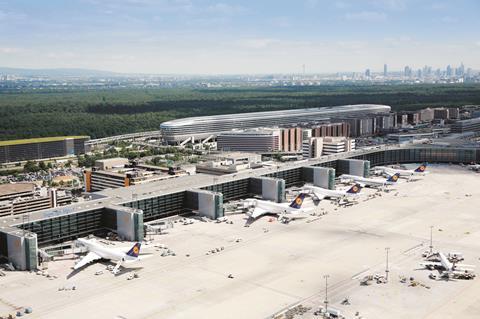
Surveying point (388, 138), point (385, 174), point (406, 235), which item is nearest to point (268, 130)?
point (388, 138)

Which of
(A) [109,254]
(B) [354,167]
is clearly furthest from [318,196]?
(A) [109,254]

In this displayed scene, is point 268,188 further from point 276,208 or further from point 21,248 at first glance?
point 21,248

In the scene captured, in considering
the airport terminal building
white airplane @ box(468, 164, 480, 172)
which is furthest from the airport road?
the airport terminal building

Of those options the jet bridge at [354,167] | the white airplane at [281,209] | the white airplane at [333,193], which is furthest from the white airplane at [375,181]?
the white airplane at [281,209]

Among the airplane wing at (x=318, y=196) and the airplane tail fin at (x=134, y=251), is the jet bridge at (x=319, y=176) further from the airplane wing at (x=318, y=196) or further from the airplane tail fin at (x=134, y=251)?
the airplane tail fin at (x=134, y=251)

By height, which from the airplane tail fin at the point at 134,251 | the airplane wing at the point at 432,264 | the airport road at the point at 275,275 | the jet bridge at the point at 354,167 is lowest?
the airport road at the point at 275,275

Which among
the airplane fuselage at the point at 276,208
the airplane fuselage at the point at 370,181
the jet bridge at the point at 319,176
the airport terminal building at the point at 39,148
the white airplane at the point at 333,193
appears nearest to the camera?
the airplane fuselage at the point at 276,208

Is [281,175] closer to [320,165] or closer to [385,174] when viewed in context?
[320,165]
